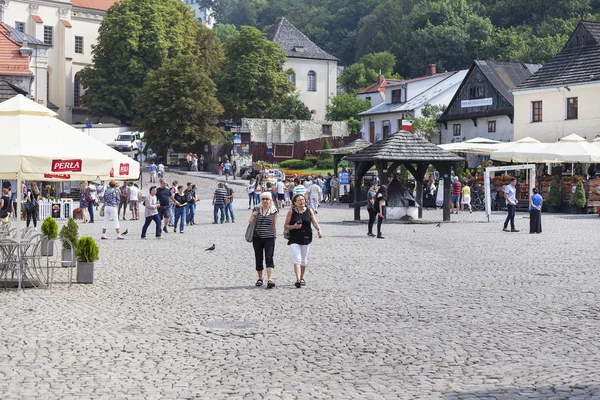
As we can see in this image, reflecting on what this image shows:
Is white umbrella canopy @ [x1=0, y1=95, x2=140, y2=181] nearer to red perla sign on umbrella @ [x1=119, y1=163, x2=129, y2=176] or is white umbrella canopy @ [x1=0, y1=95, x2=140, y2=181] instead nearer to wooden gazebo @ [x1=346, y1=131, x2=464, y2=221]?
red perla sign on umbrella @ [x1=119, y1=163, x2=129, y2=176]

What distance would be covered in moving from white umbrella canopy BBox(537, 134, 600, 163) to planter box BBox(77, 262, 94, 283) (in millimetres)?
26592

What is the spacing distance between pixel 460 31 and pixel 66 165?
83721 mm

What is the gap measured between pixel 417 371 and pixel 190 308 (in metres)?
4.70

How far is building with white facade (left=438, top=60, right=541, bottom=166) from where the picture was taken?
61188 mm

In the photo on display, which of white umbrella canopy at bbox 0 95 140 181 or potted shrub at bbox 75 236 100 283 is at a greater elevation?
white umbrella canopy at bbox 0 95 140 181

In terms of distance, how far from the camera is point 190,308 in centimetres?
1328

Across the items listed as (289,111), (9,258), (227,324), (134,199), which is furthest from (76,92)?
(227,324)

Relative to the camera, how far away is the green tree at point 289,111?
287 feet

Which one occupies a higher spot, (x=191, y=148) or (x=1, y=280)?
(x=191, y=148)

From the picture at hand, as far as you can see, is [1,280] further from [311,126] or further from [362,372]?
[311,126]

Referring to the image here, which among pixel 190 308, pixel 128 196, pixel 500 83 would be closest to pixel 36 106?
pixel 190 308

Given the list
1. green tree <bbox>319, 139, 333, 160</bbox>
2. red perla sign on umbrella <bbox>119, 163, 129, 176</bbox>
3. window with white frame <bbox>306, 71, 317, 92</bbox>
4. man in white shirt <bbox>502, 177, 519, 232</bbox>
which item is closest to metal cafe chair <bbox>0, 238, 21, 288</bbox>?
red perla sign on umbrella <bbox>119, 163, 129, 176</bbox>

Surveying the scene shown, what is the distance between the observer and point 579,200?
3775cm

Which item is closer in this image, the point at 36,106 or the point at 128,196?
the point at 36,106
